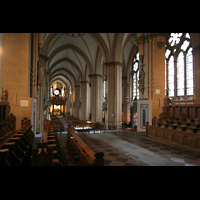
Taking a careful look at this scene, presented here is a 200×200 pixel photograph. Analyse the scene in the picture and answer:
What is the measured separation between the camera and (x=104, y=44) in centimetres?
1611

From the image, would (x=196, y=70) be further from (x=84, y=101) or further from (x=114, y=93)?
(x=84, y=101)

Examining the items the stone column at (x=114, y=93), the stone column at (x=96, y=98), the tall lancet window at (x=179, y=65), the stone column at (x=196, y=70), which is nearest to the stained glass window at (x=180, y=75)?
the tall lancet window at (x=179, y=65)

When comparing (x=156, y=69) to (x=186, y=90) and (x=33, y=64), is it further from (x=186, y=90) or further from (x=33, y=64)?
(x=33, y=64)

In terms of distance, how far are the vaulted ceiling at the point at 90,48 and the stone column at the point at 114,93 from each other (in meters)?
0.81

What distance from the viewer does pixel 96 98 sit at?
21.4 m

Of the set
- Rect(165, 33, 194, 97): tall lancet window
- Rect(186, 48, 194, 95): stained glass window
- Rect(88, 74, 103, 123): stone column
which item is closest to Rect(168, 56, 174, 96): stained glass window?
Rect(165, 33, 194, 97): tall lancet window

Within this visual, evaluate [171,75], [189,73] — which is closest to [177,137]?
[189,73]

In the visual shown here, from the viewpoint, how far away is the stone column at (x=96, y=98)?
21.1 m

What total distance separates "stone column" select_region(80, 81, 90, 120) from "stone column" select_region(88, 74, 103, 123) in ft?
15.3

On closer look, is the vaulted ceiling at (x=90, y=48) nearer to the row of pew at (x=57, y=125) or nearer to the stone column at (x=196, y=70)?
the stone column at (x=196, y=70)

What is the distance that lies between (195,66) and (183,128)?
756cm

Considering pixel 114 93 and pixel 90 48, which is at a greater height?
pixel 90 48

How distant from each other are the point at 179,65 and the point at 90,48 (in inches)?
435

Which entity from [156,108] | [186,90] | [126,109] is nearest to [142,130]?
[156,108]
